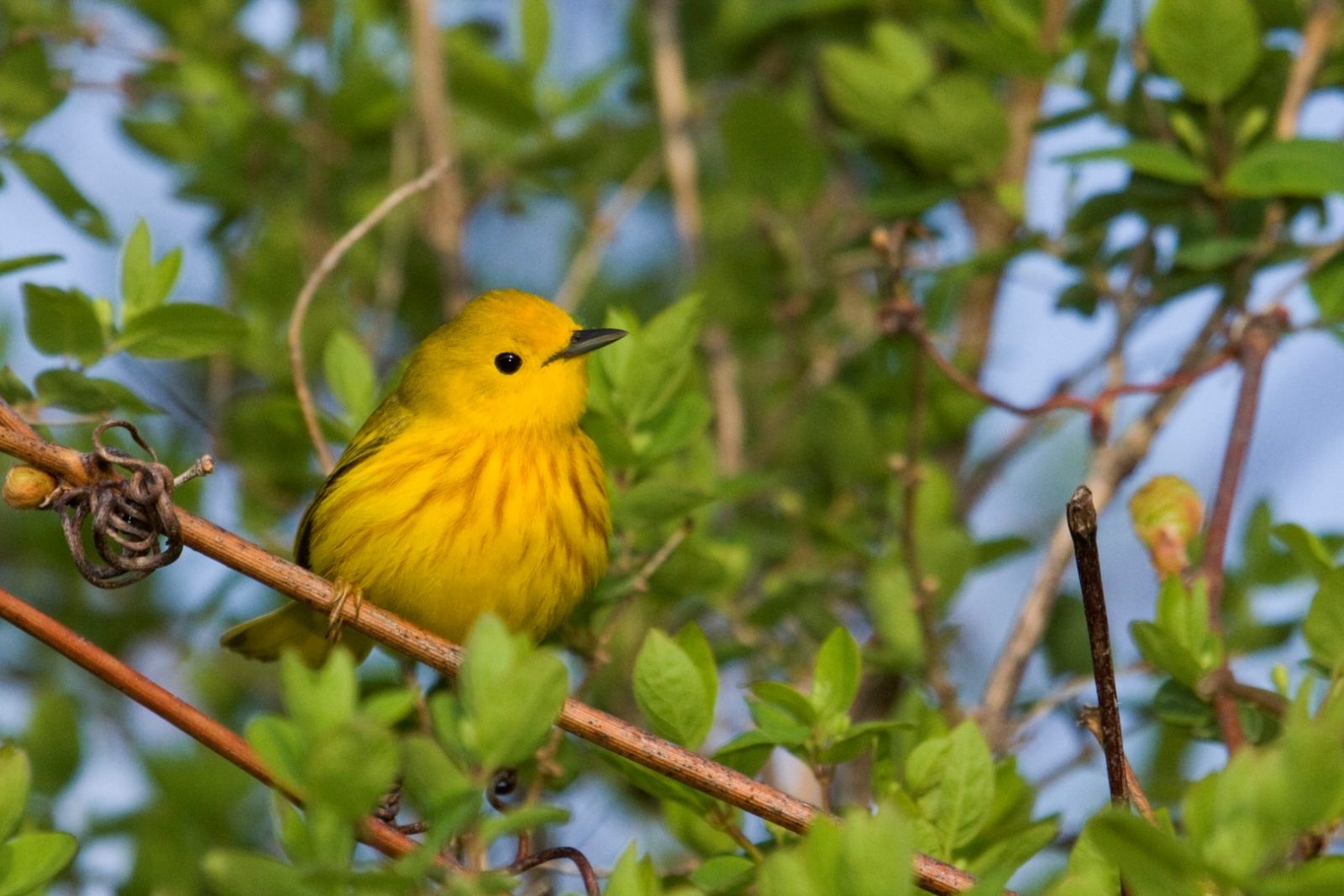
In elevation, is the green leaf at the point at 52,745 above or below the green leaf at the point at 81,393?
→ below

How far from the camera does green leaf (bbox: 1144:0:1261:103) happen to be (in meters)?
3.33

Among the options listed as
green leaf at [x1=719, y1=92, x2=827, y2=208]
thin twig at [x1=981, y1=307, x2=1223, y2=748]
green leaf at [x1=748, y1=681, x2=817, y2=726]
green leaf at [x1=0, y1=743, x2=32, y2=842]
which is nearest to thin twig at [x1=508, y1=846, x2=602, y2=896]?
green leaf at [x1=748, y1=681, x2=817, y2=726]

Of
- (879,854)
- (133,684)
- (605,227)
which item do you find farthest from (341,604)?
(605,227)

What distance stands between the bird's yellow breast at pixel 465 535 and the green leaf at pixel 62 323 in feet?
2.58

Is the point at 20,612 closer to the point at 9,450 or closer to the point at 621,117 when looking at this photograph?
the point at 9,450

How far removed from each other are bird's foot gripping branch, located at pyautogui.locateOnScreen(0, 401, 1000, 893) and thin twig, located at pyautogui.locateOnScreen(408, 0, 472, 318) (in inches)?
83.3

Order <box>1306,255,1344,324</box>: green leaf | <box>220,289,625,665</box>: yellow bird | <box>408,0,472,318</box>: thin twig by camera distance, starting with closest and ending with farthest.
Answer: <box>1306,255,1344,324</box>: green leaf, <box>220,289,625,665</box>: yellow bird, <box>408,0,472,318</box>: thin twig

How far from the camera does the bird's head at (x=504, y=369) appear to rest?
3.89 metres

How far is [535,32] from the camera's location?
4516mm

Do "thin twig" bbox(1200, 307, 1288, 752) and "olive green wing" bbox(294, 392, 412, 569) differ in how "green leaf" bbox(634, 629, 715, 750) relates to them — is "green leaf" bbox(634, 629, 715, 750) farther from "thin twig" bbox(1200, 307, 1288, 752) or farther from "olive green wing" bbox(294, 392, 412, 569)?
"olive green wing" bbox(294, 392, 412, 569)

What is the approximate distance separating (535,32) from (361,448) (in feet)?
4.73

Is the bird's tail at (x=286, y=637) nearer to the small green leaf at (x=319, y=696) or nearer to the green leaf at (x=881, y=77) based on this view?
the green leaf at (x=881, y=77)

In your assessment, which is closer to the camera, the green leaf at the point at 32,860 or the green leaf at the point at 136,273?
the green leaf at the point at 32,860

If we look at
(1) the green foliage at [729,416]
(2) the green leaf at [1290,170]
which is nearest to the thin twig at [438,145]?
(1) the green foliage at [729,416]
